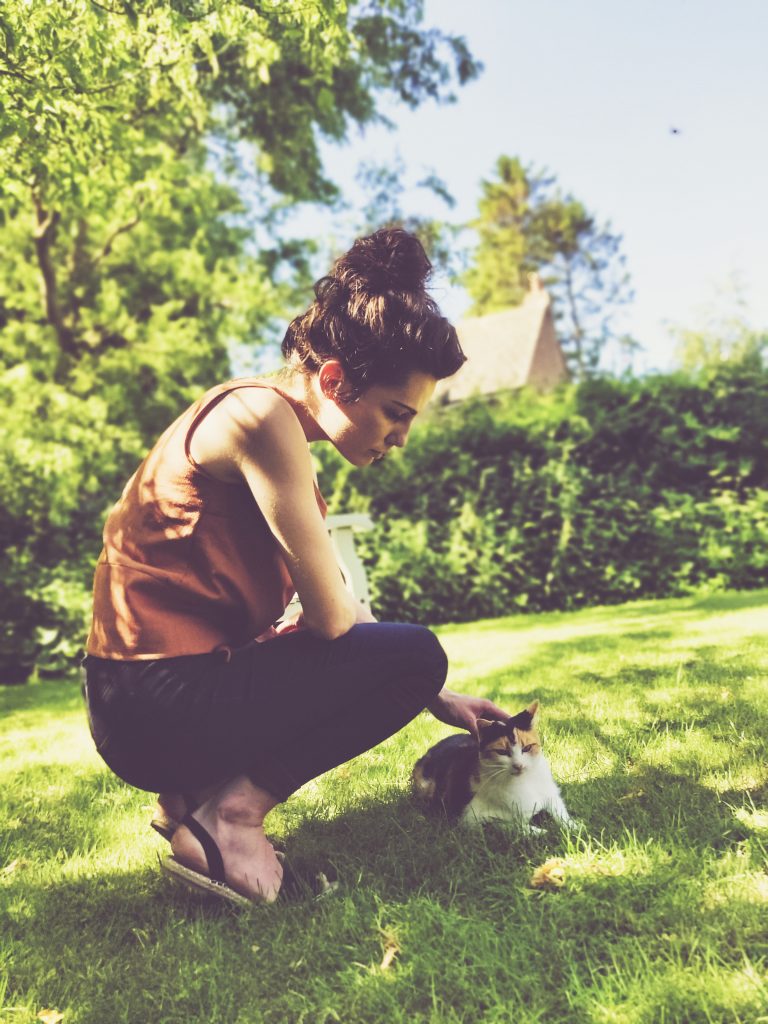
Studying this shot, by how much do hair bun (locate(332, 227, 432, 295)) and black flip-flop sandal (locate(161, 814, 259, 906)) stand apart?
140 centimetres

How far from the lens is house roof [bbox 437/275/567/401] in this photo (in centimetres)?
2555

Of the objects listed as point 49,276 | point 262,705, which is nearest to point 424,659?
point 262,705

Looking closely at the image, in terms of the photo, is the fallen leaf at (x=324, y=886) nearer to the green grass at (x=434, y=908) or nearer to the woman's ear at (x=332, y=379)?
the green grass at (x=434, y=908)

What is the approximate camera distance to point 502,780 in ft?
7.12

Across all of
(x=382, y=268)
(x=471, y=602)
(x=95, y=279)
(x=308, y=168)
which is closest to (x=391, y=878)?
(x=382, y=268)

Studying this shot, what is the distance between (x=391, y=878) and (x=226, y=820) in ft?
1.42

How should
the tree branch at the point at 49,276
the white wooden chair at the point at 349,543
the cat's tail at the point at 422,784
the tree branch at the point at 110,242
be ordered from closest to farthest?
the cat's tail at the point at 422,784 < the white wooden chair at the point at 349,543 < the tree branch at the point at 49,276 < the tree branch at the point at 110,242

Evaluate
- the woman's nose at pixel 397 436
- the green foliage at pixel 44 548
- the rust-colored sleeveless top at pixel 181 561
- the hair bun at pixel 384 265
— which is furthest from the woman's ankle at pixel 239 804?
the green foliage at pixel 44 548

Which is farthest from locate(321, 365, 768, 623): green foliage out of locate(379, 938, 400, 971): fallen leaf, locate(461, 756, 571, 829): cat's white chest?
locate(379, 938, 400, 971): fallen leaf

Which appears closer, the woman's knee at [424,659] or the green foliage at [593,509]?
the woman's knee at [424,659]

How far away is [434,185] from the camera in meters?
14.1

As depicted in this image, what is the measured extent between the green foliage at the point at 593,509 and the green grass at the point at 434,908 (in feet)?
18.2

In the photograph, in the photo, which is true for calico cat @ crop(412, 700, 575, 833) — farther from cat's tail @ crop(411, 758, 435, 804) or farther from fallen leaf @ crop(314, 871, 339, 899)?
fallen leaf @ crop(314, 871, 339, 899)

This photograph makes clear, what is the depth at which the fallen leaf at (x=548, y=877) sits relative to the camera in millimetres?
1808
